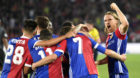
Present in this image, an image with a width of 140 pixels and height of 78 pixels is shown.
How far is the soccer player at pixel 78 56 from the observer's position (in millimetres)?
4723

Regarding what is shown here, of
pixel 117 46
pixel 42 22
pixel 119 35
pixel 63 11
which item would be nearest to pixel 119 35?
pixel 119 35

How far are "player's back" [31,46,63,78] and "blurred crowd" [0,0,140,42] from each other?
1664 cm

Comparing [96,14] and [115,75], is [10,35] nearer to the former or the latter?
[96,14]

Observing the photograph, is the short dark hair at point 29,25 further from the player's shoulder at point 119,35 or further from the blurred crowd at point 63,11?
the blurred crowd at point 63,11

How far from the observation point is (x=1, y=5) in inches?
937

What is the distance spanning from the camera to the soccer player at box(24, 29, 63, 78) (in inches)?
198

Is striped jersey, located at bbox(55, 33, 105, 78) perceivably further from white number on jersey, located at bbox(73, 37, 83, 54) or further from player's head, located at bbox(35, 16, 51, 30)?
player's head, located at bbox(35, 16, 51, 30)

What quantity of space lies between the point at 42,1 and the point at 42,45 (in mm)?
20120

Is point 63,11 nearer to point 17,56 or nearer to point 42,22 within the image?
point 42,22

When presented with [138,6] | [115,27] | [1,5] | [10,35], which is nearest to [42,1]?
[1,5]

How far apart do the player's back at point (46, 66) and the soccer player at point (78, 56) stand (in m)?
0.26

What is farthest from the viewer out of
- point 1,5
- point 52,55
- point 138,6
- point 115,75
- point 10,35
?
point 138,6

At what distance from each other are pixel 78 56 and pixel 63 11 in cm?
1948

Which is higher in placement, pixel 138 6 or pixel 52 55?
pixel 138 6
